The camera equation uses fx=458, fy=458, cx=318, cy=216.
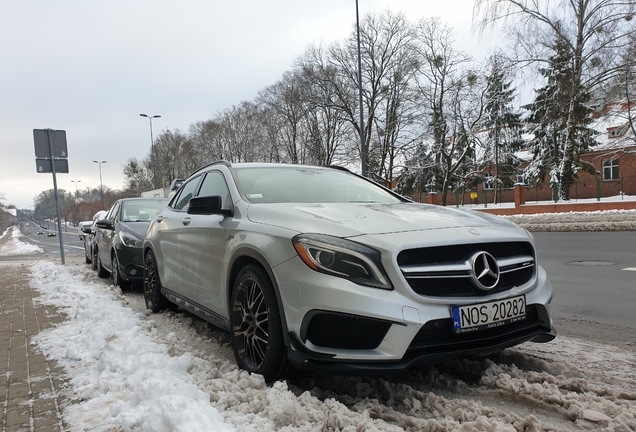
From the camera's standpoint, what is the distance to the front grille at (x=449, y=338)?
2.46 meters

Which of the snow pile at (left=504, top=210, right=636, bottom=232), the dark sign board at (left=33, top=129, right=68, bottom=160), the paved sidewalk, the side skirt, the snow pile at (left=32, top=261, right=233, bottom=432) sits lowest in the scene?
the snow pile at (left=504, top=210, right=636, bottom=232)

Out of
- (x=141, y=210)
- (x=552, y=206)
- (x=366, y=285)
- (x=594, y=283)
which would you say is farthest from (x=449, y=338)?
(x=552, y=206)

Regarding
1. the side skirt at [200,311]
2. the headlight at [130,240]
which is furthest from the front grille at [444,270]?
the headlight at [130,240]

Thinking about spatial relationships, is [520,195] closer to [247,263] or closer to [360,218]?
[360,218]

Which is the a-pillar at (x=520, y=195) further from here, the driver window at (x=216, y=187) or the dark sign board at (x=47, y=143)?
the driver window at (x=216, y=187)

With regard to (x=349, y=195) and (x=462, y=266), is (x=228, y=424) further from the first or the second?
(x=349, y=195)

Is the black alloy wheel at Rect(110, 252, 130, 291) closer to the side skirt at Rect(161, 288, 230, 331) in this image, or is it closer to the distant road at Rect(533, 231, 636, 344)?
the side skirt at Rect(161, 288, 230, 331)

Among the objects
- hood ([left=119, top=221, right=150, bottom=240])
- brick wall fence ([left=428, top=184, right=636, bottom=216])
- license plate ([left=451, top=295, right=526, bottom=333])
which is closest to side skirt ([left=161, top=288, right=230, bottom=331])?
license plate ([left=451, top=295, right=526, bottom=333])

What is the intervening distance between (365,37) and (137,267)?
30.1 m

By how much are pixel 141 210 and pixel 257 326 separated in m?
6.47

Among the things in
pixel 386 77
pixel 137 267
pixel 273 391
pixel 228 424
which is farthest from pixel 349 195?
pixel 386 77

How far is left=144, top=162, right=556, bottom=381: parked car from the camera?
2.45 m

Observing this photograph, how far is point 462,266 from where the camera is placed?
258 centimetres

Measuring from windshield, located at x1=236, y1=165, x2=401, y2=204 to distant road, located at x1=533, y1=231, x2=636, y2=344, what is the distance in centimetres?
223
